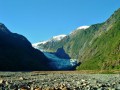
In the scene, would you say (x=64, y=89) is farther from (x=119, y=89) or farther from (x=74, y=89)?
(x=119, y=89)

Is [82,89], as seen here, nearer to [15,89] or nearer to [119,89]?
[119,89]

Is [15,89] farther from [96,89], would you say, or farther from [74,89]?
[96,89]

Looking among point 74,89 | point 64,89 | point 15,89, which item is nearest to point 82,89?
point 74,89

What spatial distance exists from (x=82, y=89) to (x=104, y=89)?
1879 mm

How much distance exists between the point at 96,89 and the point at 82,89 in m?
1.23

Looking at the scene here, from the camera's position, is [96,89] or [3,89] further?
[96,89]

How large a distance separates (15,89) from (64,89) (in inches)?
176

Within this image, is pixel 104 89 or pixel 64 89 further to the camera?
pixel 104 89

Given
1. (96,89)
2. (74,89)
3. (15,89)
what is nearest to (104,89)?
(96,89)

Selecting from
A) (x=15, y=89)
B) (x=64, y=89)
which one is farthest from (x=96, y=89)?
(x=15, y=89)

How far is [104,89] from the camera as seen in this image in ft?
95.6

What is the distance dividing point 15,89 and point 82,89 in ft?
18.8

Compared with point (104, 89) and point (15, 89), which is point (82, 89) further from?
point (15, 89)

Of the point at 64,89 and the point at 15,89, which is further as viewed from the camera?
the point at 15,89
